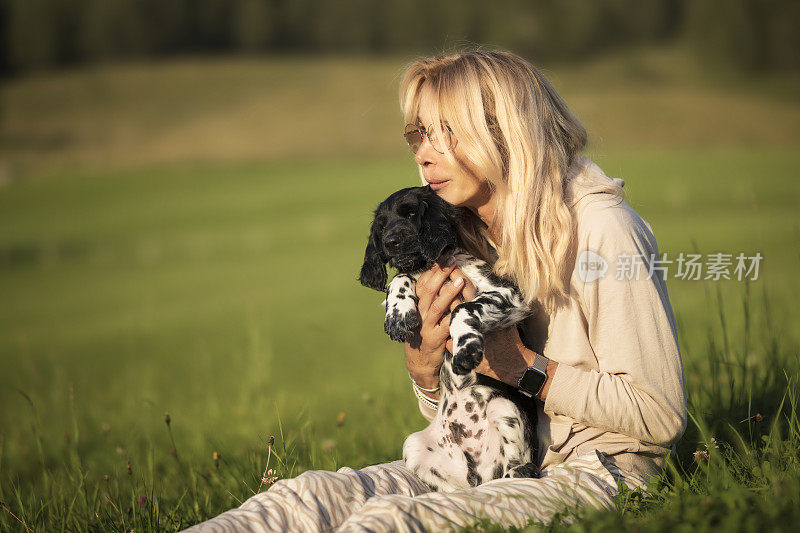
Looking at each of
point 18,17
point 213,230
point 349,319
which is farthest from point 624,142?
point 18,17

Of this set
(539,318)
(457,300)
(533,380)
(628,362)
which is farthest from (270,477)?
(628,362)

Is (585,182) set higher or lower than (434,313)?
higher

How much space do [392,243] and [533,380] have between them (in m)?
0.92

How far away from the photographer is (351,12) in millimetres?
53656

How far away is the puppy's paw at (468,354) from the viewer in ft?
9.28

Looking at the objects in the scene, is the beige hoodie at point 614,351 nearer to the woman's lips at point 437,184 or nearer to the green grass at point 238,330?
the green grass at point 238,330

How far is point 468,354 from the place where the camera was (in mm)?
2834

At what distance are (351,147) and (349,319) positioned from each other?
27.9m

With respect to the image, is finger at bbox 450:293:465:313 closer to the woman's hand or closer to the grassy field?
the woman's hand

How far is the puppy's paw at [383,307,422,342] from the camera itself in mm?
3148

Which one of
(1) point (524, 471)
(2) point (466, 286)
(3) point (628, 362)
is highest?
(2) point (466, 286)

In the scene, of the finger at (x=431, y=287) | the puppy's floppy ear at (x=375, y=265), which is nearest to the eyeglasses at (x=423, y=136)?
the puppy's floppy ear at (x=375, y=265)

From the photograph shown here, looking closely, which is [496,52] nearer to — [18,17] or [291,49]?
[291,49]

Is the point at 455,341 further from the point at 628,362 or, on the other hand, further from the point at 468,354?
the point at 628,362
